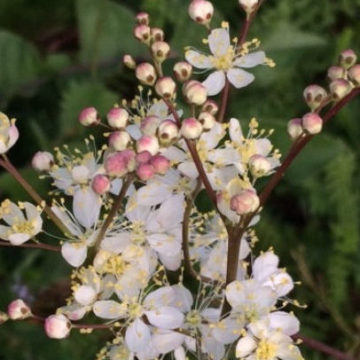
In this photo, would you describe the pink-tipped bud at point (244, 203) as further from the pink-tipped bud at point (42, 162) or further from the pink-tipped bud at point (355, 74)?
the pink-tipped bud at point (42, 162)

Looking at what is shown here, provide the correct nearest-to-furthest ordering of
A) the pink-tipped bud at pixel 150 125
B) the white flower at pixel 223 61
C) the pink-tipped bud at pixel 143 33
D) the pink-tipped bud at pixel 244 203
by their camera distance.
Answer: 1. the pink-tipped bud at pixel 244 203
2. the pink-tipped bud at pixel 150 125
3. the pink-tipped bud at pixel 143 33
4. the white flower at pixel 223 61

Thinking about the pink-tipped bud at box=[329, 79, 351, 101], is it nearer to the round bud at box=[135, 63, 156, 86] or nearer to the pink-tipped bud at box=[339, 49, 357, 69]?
the pink-tipped bud at box=[339, 49, 357, 69]

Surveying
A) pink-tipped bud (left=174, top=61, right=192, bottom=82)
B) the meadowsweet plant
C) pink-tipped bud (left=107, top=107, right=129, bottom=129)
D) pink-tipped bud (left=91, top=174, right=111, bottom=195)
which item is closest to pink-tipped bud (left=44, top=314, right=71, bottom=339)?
the meadowsweet plant

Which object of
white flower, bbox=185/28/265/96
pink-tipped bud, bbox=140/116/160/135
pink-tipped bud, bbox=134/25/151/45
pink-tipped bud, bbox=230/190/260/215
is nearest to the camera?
pink-tipped bud, bbox=230/190/260/215

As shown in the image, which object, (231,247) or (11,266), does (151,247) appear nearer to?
(231,247)

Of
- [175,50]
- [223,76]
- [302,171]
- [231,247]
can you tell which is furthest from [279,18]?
[231,247]

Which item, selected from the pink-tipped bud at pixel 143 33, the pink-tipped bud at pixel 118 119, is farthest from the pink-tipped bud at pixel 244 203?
the pink-tipped bud at pixel 143 33

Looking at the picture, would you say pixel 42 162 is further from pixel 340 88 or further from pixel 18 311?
pixel 340 88

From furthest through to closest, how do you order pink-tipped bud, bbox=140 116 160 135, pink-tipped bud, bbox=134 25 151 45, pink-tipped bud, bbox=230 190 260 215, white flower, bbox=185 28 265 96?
white flower, bbox=185 28 265 96 < pink-tipped bud, bbox=134 25 151 45 < pink-tipped bud, bbox=140 116 160 135 < pink-tipped bud, bbox=230 190 260 215
